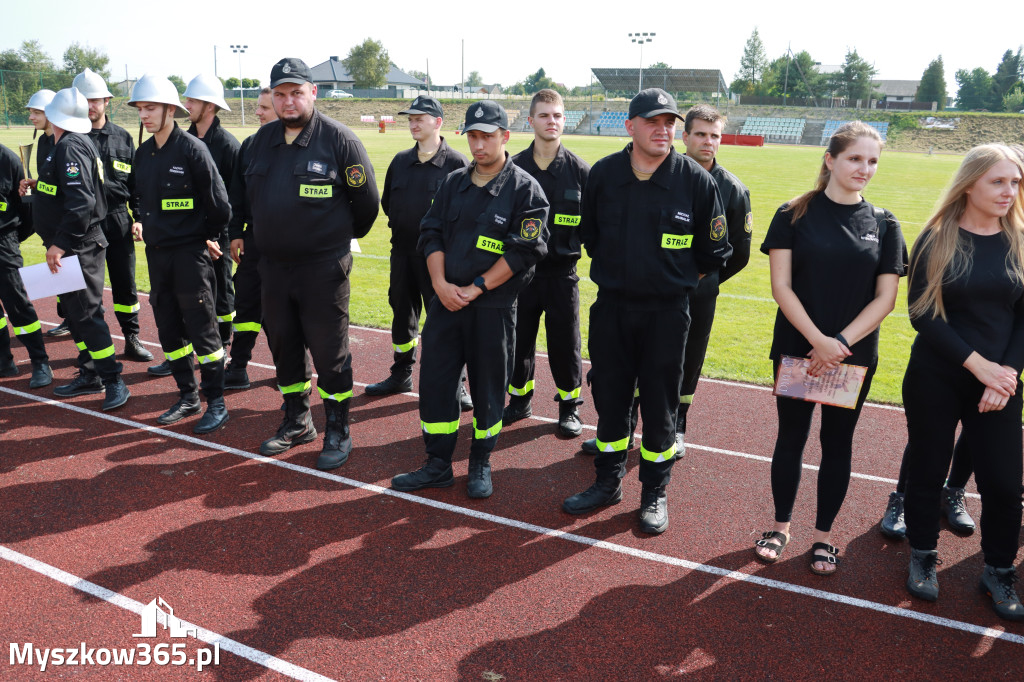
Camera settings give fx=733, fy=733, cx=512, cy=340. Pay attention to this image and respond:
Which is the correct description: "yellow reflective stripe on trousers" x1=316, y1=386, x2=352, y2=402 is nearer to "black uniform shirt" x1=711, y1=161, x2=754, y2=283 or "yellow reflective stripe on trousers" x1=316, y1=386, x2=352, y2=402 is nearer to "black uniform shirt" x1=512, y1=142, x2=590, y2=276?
"black uniform shirt" x1=512, y1=142, x2=590, y2=276

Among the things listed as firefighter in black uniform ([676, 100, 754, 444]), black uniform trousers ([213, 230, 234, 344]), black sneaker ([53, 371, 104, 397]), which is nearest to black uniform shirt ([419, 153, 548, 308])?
firefighter in black uniform ([676, 100, 754, 444])

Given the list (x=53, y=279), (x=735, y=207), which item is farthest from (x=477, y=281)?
(x=53, y=279)

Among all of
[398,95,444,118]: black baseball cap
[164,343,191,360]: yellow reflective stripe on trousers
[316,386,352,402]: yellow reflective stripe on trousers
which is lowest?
[316,386,352,402]: yellow reflective stripe on trousers

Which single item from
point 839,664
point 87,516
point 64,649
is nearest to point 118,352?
point 87,516

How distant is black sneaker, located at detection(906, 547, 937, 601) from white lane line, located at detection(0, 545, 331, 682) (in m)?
2.81

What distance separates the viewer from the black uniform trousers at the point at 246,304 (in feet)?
20.9

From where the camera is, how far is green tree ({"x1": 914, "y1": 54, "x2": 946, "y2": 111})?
292ft

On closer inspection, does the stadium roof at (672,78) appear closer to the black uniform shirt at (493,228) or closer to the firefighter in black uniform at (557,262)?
the firefighter in black uniform at (557,262)

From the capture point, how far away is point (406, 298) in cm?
631

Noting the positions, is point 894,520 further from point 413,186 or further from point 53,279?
point 53,279

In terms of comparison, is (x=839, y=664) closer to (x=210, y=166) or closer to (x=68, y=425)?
(x=210, y=166)

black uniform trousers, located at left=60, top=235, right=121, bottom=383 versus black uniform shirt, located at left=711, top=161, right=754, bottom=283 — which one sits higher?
black uniform shirt, located at left=711, top=161, right=754, bottom=283

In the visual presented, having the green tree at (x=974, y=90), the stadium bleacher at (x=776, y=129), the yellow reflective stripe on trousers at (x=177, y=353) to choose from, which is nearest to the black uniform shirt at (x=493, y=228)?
the yellow reflective stripe on trousers at (x=177, y=353)

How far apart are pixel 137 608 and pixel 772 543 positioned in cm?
320
